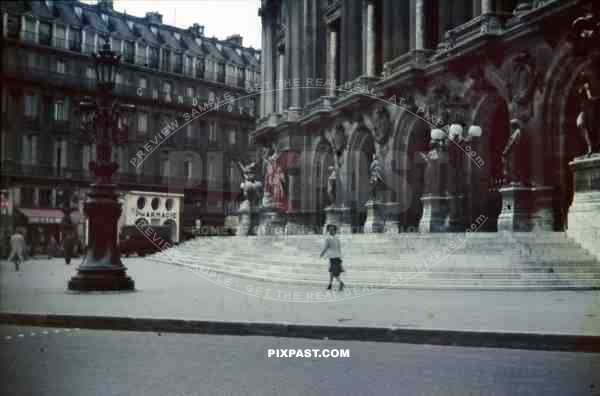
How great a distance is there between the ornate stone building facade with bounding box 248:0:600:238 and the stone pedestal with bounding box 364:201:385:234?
5 centimetres

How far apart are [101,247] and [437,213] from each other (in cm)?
1379

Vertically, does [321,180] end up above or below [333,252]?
above

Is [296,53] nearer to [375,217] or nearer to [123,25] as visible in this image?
[375,217]

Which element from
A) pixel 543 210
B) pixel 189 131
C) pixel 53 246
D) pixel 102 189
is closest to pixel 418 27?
pixel 189 131

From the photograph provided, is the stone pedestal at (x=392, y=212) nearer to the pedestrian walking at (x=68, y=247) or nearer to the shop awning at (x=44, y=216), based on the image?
the pedestrian walking at (x=68, y=247)

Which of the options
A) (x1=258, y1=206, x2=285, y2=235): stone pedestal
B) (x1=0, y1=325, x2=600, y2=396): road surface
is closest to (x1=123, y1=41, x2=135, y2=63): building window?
(x1=0, y1=325, x2=600, y2=396): road surface

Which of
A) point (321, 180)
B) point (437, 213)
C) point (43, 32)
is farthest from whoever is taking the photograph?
point (321, 180)

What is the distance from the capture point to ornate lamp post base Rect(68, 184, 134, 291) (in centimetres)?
1473

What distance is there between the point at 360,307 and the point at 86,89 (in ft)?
29.1

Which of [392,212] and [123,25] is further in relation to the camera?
[392,212]

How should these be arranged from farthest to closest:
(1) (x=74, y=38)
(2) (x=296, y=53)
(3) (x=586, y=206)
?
(2) (x=296, y=53)
(3) (x=586, y=206)
(1) (x=74, y=38)

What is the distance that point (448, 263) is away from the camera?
17156 mm

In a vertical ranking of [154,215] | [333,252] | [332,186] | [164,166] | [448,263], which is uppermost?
[164,166]

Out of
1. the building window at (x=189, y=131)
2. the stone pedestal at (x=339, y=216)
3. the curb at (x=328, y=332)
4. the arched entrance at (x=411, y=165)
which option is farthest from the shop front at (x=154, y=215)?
the curb at (x=328, y=332)
